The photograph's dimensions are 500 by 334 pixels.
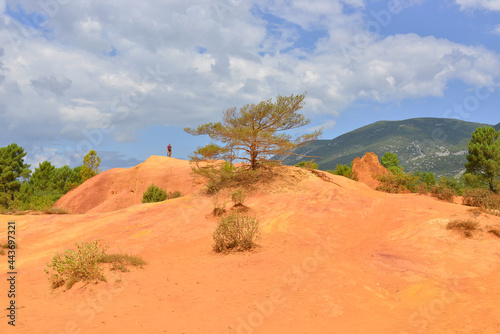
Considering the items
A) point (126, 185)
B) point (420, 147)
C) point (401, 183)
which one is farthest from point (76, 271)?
point (420, 147)

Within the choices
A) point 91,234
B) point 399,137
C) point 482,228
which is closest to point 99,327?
point 91,234

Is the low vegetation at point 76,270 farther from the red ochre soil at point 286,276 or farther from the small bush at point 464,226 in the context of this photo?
the small bush at point 464,226

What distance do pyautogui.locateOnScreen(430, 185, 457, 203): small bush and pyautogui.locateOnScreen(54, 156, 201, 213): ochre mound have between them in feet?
69.0

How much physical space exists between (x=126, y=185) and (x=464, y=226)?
32161 millimetres

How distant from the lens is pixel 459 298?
22.0 ft

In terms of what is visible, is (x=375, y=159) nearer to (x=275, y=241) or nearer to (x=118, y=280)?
Answer: (x=275, y=241)

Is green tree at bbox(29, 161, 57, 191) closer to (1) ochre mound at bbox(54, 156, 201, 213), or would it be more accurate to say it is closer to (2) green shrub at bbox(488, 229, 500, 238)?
(1) ochre mound at bbox(54, 156, 201, 213)

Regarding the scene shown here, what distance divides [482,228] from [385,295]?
603 centimetres

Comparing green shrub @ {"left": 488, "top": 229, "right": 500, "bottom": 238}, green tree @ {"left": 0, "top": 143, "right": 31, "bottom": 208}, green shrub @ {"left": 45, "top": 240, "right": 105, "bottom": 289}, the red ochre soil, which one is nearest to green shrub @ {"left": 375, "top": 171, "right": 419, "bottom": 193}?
the red ochre soil

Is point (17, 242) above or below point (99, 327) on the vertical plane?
above

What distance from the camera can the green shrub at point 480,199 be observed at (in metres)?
15.4

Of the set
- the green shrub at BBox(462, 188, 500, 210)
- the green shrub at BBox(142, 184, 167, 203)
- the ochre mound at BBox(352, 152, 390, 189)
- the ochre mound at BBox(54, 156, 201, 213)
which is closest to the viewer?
the green shrub at BBox(462, 188, 500, 210)

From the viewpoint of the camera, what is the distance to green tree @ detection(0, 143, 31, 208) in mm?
45438

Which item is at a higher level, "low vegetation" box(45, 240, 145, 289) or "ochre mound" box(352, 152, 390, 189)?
"ochre mound" box(352, 152, 390, 189)
